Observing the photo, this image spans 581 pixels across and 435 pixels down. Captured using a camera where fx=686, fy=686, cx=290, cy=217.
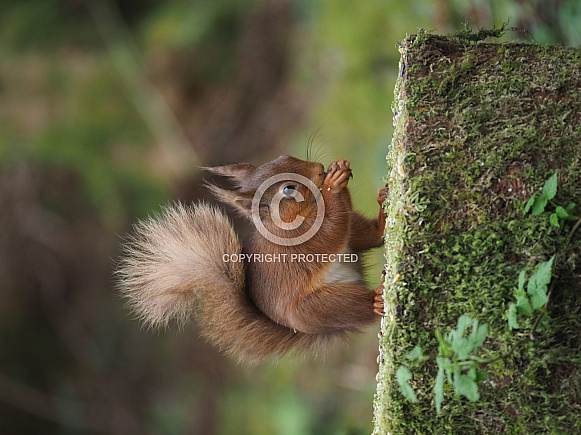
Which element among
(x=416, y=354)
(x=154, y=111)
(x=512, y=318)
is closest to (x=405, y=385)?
(x=416, y=354)

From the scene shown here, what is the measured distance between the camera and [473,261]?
2.21 metres

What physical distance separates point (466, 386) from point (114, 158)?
282 inches

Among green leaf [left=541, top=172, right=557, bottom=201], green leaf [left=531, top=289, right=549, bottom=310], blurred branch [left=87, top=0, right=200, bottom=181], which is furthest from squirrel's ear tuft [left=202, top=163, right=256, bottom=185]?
blurred branch [left=87, top=0, right=200, bottom=181]

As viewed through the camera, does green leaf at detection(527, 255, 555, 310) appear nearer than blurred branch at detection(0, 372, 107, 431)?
Yes

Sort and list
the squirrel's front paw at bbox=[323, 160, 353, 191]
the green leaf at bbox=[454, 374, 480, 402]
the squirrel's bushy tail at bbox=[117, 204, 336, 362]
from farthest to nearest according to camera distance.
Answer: the squirrel's bushy tail at bbox=[117, 204, 336, 362]
the squirrel's front paw at bbox=[323, 160, 353, 191]
the green leaf at bbox=[454, 374, 480, 402]

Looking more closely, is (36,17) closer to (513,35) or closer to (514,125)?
(513,35)

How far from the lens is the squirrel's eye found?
3.13 m

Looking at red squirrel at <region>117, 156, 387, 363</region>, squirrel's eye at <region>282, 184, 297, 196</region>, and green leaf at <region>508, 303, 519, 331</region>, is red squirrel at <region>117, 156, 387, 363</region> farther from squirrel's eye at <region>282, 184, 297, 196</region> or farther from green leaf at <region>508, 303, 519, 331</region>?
green leaf at <region>508, 303, 519, 331</region>

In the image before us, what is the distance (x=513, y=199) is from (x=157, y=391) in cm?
738

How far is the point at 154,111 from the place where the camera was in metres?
8.30

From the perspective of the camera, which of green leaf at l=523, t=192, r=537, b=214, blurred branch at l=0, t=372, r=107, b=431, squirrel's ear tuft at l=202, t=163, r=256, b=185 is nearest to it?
green leaf at l=523, t=192, r=537, b=214

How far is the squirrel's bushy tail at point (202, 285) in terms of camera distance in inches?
124

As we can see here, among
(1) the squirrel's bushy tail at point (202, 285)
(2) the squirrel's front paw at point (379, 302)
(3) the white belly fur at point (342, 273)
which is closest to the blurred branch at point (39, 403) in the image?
(1) the squirrel's bushy tail at point (202, 285)

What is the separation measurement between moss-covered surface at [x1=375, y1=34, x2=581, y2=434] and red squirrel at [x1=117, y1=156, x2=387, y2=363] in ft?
2.29
